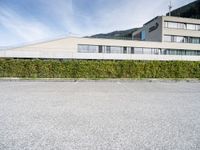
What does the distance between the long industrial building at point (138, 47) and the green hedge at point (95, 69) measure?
9.80 m

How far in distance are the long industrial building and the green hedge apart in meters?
9.80

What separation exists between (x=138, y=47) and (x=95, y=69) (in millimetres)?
18650

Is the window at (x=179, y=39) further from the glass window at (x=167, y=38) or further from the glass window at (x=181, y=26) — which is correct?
the glass window at (x=181, y=26)

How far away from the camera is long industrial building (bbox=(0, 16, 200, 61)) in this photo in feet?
92.5

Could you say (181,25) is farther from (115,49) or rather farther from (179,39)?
(115,49)

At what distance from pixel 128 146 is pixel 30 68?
16.2m

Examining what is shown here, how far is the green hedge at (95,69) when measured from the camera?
1714 centimetres

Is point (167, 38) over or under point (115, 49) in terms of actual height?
over

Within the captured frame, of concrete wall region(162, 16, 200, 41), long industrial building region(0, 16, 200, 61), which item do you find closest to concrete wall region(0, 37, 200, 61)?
long industrial building region(0, 16, 200, 61)

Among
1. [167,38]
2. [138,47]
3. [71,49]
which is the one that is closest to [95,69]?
[71,49]

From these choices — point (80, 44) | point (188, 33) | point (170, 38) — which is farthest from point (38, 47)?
point (188, 33)

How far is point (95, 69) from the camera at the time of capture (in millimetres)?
17969

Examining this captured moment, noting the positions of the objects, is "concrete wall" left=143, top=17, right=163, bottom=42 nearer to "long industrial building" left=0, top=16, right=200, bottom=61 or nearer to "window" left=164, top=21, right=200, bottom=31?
"long industrial building" left=0, top=16, right=200, bottom=61

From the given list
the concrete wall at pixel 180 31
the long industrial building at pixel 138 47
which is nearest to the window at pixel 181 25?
the long industrial building at pixel 138 47
